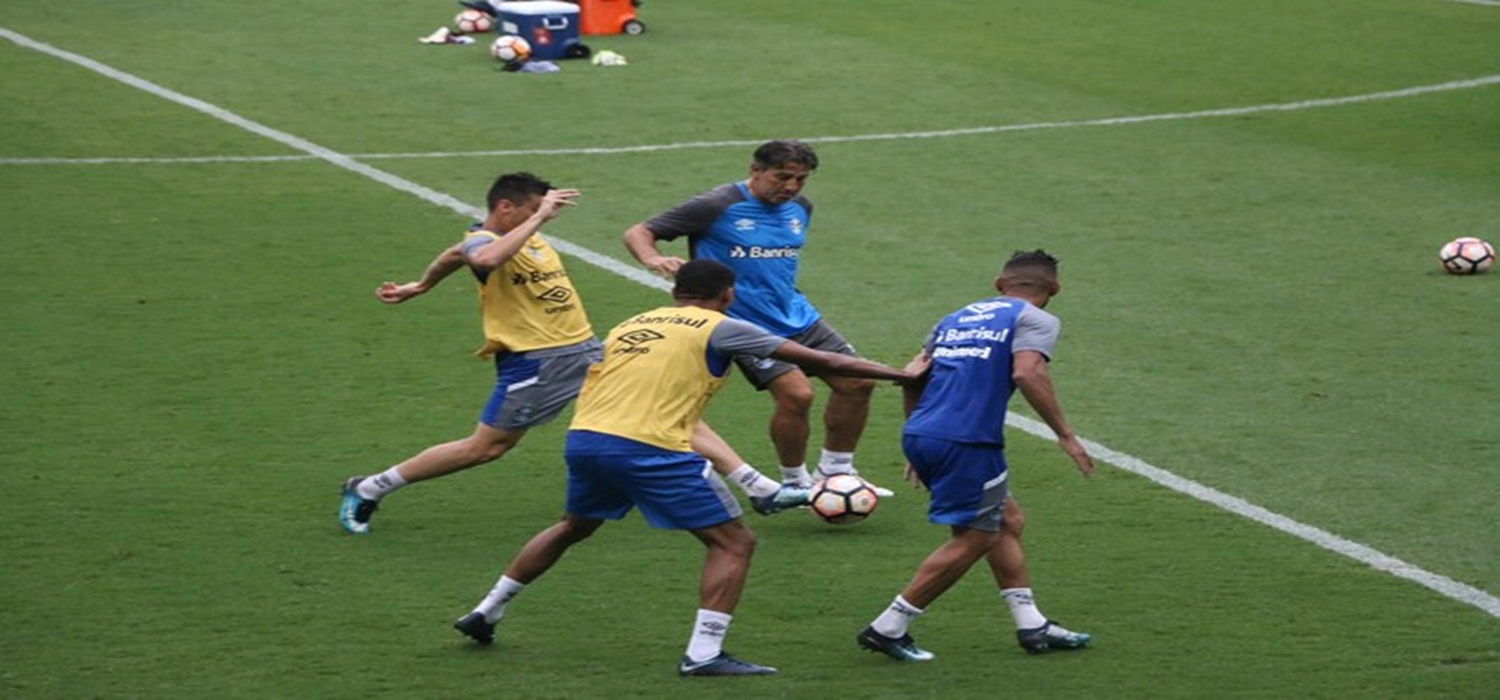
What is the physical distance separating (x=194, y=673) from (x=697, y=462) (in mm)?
2309

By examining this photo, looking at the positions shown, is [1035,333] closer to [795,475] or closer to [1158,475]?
[795,475]

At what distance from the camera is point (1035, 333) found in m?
9.88

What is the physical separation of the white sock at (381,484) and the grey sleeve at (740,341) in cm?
283

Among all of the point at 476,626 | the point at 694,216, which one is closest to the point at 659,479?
the point at 476,626

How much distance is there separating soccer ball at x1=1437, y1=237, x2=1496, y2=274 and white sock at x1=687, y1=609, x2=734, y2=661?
33.2 feet

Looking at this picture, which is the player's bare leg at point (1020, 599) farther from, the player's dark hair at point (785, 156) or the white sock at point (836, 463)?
the player's dark hair at point (785, 156)

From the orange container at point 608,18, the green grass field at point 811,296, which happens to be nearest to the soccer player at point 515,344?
the green grass field at point 811,296

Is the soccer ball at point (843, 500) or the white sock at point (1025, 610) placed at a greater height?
the white sock at point (1025, 610)

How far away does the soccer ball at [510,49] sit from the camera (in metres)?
26.9

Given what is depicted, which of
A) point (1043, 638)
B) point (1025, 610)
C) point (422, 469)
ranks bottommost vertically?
point (422, 469)

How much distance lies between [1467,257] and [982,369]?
30.5ft

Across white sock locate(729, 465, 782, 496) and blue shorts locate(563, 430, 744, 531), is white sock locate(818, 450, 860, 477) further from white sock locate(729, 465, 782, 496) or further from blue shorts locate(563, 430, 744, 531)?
blue shorts locate(563, 430, 744, 531)

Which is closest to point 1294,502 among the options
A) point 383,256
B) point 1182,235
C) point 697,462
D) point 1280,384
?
point 1280,384

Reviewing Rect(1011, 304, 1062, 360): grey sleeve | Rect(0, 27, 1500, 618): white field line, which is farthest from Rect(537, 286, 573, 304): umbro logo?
Rect(0, 27, 1500, 618): white field line
